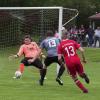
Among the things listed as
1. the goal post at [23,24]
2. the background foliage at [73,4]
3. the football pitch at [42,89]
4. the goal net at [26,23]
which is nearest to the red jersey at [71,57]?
the football pitch at [42,89]

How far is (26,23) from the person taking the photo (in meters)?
29.8

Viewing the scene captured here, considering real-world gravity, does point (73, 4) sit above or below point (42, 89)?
above

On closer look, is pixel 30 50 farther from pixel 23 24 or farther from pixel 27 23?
pixel 27 23

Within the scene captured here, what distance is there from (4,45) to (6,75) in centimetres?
652

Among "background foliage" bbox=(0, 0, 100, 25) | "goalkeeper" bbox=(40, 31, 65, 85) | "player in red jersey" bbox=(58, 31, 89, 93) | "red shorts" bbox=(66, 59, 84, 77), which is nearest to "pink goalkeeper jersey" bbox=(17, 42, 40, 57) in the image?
"goalkeeper" bbox=(40, 31, 65, 85)

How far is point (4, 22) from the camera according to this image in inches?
1191

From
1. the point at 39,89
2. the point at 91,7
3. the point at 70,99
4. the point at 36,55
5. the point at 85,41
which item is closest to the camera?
the point at 70,99

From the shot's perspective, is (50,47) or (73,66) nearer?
(73,66)

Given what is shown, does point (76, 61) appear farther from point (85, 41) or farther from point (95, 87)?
point (85, 41)

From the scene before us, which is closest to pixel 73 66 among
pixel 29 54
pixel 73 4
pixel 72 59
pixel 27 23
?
pixel 72 59

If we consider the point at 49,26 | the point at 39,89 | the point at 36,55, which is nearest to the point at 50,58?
the point at 36,55

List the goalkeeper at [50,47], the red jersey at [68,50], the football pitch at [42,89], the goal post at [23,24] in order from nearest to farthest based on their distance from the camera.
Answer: the football pitch at [42,89] → the red jersey at [68,50] → the goalkeeper at [50,47] → the goal post at [23,24]

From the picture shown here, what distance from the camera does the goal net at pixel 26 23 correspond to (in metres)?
27.4

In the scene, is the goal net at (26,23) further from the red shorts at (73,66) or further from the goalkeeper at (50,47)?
the red shorts at (73,66)
